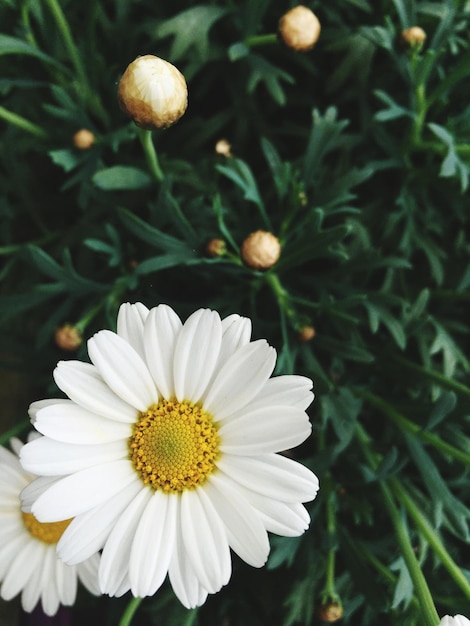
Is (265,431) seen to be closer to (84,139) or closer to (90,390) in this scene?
(90,390)

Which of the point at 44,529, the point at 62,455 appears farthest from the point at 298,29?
the point at 44,529

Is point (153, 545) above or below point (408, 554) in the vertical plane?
above

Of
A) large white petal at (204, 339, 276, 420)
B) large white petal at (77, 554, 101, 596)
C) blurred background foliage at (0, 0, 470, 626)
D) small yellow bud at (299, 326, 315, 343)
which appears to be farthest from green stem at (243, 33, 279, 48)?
large white petal at (77, 554, 101, 596)

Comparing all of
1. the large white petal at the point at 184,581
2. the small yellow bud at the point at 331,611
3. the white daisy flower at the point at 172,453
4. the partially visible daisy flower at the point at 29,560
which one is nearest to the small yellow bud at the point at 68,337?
the partially visible daisy flower at the point at 29,560

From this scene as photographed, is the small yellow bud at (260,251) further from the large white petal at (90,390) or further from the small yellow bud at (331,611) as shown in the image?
the small yellow bud at (331,611)

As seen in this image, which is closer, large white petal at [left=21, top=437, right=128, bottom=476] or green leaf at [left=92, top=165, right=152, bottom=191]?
large white petal at [left=21, top=437, right=128, bottom=476]

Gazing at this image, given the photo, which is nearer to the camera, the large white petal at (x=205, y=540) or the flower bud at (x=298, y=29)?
the large white petal at (x=205, y=540)

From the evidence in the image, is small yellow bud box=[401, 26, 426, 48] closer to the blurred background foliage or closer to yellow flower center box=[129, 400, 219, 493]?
the blurred background foliage
